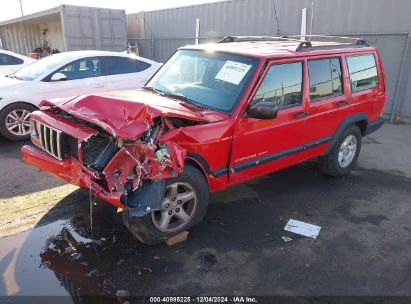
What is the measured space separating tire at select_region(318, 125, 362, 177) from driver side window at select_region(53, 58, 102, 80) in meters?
4.81

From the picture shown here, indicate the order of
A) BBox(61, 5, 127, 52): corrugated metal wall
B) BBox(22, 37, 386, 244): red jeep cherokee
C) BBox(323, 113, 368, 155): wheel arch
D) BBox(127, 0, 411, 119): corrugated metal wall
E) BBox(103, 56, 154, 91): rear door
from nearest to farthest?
BBox(22, 37, 386, 244): red jeep cherokee
BBox(323, 113, 368, 155): wheel arch
BBox(103, 56, 154, 91): rear door
BBox(127, 0, 411, 119): corrugated metal wall
BBox(61, 5, 127, 52): corrugated metal wall

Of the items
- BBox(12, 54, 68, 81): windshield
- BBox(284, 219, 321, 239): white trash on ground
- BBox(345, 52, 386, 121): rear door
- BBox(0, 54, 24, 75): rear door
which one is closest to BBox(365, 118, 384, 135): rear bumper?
BBox(345, 52, 386, 121): rear door

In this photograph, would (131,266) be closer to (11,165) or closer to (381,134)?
(11,165)

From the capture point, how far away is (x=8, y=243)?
352 cm

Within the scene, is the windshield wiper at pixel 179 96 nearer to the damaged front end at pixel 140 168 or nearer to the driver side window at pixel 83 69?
the damaged front end at pixel 140 168

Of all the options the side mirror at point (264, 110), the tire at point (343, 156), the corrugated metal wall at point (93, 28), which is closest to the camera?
the side mirror at point (264, 110)

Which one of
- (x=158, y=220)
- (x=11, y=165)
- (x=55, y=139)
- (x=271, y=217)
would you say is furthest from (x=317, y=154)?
(x=11, y=165)

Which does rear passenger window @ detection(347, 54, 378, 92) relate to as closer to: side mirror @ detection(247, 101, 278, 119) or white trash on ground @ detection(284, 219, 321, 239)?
side mirror @ detection(247, 101, 278, 119)

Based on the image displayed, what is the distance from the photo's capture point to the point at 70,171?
3381 millimetres

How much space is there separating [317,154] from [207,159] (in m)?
1.99

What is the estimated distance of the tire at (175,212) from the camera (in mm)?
3324

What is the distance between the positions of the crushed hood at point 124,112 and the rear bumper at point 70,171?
477 mm

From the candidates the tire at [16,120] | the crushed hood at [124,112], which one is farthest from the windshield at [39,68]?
the crushed hood at [124,112]

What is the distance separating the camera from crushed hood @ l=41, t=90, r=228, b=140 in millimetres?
3016
